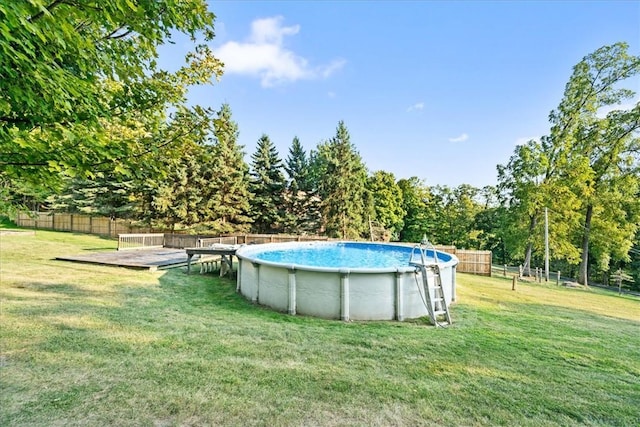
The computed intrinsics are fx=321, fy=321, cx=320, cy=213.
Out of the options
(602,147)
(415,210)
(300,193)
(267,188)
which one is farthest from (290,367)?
(415,210)

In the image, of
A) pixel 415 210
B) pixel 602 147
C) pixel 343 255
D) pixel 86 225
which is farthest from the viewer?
pixel 415 210

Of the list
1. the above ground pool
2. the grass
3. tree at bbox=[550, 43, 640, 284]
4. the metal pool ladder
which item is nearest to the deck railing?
the grass

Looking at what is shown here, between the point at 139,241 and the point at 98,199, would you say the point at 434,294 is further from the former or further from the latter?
the point at 98,199

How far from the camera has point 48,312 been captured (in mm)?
5520

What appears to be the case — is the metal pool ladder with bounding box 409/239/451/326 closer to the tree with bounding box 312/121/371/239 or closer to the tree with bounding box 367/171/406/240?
the tree with bounding box 312/121/371/239

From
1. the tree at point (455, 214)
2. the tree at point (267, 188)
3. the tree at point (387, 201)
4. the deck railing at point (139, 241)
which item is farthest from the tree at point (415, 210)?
the deck railing at point (139, 241)

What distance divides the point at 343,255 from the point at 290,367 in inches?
466

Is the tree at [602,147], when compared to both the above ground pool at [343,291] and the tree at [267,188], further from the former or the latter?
the tree at [267,188]

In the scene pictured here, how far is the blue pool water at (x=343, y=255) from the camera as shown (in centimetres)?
1278

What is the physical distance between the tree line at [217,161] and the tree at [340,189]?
4.4 inches

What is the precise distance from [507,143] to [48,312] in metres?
24.4

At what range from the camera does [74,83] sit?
7.71 feet

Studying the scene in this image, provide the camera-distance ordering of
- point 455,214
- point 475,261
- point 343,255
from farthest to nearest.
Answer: point 455,214, point 475,261, point 343,255

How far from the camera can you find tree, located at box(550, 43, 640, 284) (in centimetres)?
1834
